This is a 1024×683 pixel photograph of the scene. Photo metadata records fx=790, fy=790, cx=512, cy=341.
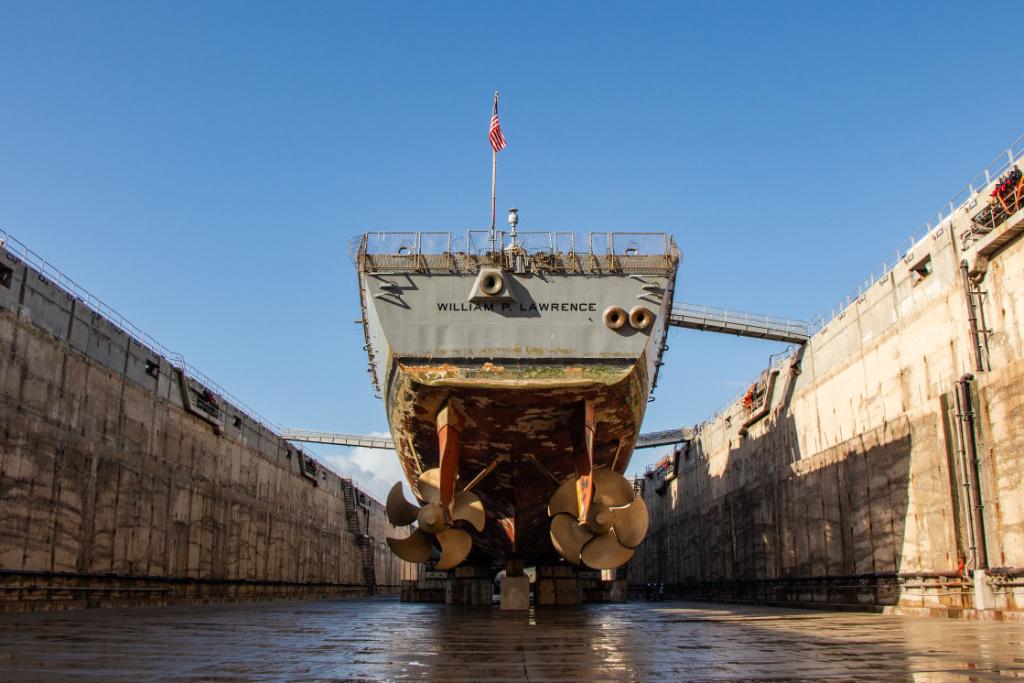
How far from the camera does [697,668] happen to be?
319 inches

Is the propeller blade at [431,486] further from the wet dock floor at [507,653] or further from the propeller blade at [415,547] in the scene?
the wet dock floor at [507,653]

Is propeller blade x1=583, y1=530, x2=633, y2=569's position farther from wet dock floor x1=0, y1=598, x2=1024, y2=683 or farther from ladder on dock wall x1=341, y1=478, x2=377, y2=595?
ladder on dock wall x1=341, y1=478, x2=377, y2=595

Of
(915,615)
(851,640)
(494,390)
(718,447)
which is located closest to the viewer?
(851,640)

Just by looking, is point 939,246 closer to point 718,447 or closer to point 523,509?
point 523,509

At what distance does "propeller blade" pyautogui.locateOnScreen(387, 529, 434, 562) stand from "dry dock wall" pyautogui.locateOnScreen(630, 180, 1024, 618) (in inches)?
510

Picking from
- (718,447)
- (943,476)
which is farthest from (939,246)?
(718,447)

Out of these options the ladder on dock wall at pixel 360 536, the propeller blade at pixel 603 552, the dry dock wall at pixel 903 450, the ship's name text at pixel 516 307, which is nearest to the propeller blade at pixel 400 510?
the propeller blade at pixel 603 552

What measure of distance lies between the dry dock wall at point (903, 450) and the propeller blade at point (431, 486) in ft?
42.1

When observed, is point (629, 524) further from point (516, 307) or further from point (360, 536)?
point (360, 536)

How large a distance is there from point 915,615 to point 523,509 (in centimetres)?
1115

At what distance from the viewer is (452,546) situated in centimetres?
1867

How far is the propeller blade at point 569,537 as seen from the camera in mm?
18422

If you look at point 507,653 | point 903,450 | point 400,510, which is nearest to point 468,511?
point 400,510

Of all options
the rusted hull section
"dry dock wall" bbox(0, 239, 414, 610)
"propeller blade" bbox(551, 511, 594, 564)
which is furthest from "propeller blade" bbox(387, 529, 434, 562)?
"dry dock wall" bbox(0, 239, 414, 610)
